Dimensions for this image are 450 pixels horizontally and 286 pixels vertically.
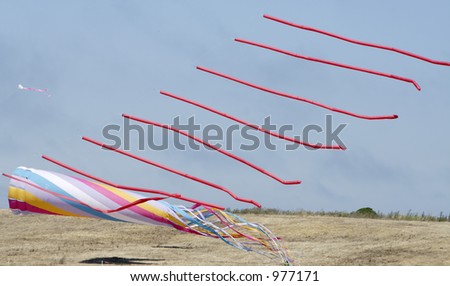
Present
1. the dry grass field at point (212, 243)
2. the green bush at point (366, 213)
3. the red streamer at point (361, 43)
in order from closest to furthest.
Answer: the red streamer at point (361, 43) < the dry grass field at point (212, 243) < the green bush at point (366, 213)

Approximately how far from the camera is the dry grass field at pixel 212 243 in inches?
964

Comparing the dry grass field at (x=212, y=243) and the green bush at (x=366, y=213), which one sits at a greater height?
the green bush at (x=366, y=213)

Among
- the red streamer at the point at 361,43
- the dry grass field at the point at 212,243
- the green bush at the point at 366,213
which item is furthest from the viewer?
the green bush at the point at 366,213

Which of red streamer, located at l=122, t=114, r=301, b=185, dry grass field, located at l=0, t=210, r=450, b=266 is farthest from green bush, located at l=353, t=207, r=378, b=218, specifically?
red streamer, located at l=122, t=114, r=301, b=185

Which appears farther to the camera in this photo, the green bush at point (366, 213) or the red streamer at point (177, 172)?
Answer: the green bush at point (366, 213)

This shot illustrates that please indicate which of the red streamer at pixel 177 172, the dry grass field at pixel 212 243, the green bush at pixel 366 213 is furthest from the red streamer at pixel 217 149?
the green bush at pixel 366 213

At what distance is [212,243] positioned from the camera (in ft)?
93.7

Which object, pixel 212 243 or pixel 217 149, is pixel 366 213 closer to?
pixel 212 243

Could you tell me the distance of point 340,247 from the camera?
26781 millimetres

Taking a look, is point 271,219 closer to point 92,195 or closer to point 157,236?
point 157,236

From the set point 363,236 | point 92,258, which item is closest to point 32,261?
point 92,258

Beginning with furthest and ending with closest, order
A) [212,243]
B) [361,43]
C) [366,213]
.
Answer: [366,213]
[212,243]
[361,43]

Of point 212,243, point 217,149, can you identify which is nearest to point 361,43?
point 217,149

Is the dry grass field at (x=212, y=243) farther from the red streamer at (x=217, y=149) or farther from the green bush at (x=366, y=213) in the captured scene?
the red streamer at (x=217, y=149)
